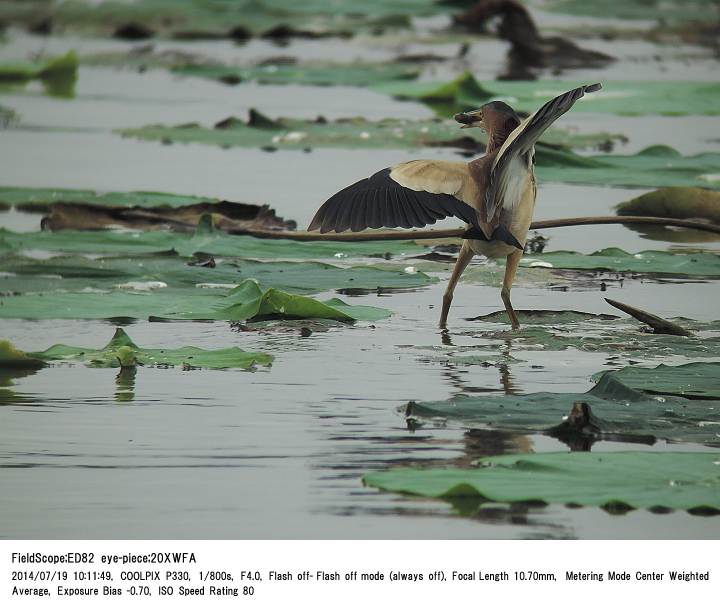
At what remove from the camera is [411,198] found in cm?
764

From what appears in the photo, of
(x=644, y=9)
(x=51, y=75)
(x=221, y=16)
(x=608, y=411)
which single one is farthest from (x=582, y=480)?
(x=644, y=9)

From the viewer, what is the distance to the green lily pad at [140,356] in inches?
283

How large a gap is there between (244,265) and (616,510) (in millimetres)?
4292

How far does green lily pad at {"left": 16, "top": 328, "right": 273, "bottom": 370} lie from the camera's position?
7.20 meters

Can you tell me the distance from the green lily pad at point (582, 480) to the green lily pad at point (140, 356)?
1779 millimetres

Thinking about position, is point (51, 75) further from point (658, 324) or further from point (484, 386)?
point (484, 386)

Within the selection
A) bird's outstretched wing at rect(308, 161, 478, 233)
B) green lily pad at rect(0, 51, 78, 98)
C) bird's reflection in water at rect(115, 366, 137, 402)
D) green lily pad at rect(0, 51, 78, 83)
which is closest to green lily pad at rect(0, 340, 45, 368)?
bird's reflection in water at rect(115, 366, 137, 402)

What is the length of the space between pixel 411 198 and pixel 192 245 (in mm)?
2254

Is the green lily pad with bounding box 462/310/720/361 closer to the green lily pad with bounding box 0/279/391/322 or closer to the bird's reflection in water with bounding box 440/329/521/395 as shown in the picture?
the bird's reflection in water with bounding box 440/329/521/395

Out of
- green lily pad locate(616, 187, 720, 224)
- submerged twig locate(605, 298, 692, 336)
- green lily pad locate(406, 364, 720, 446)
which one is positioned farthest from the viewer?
green lily pad locate(616, 187, 720, 224)

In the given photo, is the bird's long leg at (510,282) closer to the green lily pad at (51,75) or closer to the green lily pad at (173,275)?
the green lily pad at (173,275)

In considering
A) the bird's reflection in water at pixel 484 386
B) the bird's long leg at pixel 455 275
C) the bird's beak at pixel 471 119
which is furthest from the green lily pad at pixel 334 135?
the bird's reflection in water at pixel 484 386

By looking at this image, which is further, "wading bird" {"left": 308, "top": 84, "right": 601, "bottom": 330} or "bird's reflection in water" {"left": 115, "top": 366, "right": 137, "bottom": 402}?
"wading bird" {"left": 308, "top": 84, "right": 601, "bottom": 330}

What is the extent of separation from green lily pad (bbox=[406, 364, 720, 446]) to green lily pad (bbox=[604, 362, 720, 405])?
1 cm
